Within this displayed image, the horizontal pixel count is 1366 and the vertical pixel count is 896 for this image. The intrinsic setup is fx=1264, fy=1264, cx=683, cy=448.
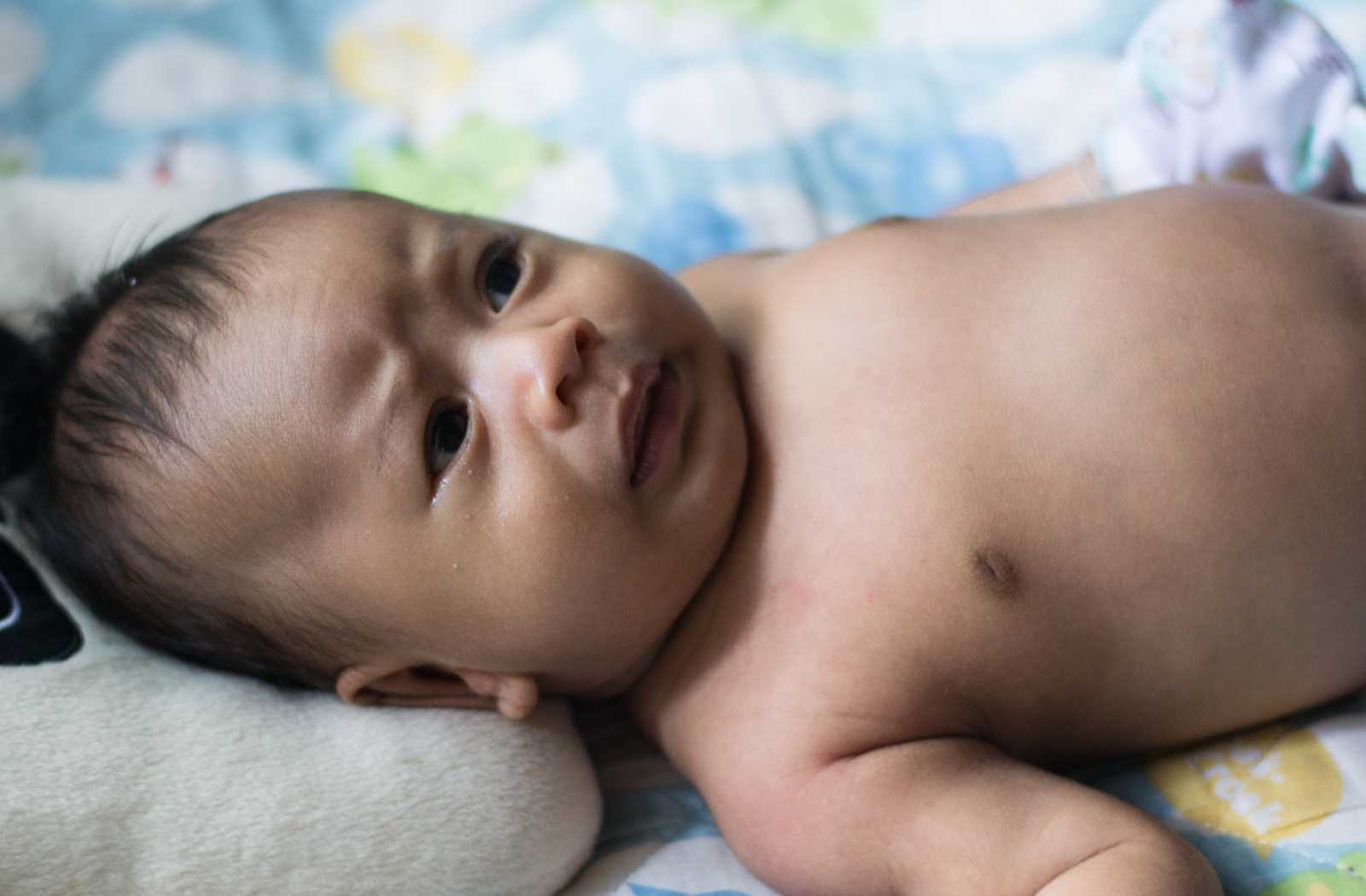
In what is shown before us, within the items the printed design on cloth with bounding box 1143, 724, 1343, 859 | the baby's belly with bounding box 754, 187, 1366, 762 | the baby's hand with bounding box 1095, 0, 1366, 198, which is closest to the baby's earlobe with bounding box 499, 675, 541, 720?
the baby's belly with bounding box 754, 187, 1366, 762

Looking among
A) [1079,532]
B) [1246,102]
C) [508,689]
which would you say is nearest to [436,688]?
[508,689]

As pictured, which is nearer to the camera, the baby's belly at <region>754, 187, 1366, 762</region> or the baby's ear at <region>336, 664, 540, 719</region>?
the baby's belly at <region>754, 187, 1366, 762</region>

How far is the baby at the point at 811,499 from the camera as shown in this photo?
1060 millimetres

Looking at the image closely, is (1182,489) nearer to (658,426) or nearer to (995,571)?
(995,571)

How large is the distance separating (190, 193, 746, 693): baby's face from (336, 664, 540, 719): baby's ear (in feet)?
0.07

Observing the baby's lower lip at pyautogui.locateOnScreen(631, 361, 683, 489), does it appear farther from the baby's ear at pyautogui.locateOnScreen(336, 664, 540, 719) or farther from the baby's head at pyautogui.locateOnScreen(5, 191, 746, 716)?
the baby's ear at pyautogui.locateOnScreen(336, 664, 540, 719)

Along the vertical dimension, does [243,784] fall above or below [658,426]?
below

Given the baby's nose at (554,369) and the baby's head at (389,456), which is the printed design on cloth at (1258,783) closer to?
the baby's head at (389,456)

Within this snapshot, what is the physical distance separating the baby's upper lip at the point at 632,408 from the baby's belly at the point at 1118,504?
0.18m

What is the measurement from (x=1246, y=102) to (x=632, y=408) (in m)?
0.81

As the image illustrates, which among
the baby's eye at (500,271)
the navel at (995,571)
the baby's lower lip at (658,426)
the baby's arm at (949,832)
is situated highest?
the baby's eye at (500,271)

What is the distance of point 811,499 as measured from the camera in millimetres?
1153

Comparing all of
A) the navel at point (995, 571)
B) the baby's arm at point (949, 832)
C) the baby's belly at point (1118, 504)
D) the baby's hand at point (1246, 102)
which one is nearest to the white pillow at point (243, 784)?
the baby's arm at point (949, 832)

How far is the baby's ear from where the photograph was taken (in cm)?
117
